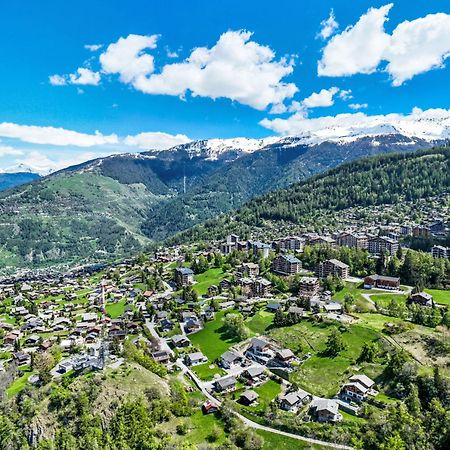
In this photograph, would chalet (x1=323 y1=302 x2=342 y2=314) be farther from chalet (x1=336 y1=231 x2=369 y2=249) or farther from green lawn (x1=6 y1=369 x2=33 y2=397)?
green lawn (x1=6 y1=369 x2=33 y2=397)

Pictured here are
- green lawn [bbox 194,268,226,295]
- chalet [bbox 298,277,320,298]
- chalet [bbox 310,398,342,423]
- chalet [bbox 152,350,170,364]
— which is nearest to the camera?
chalet [bbox 310,398,342,423]

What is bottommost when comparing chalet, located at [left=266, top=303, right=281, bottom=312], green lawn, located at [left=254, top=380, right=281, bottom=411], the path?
the path

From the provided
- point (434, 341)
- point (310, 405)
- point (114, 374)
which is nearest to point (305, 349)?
point (310, 405)

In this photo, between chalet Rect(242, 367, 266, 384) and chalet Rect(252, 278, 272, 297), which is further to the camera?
chalet Rect(252, 278, 272, 297)

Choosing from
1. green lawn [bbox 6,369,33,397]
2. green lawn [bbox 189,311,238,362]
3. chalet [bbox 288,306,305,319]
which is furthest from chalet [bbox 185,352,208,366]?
green lawn [bbox 6,369,33,397]

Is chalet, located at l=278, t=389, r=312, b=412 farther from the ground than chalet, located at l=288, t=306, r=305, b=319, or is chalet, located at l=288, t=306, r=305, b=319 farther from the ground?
chalet, located at l=288, t=306, r=305, b=319

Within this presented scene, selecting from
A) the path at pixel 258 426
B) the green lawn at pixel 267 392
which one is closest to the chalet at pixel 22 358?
the path at pixel 258 426
